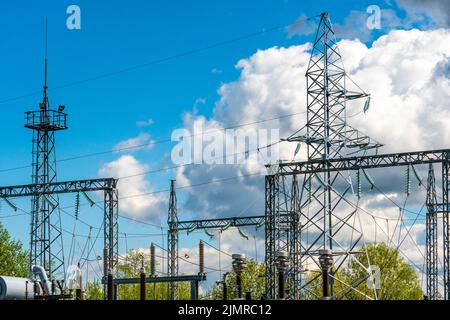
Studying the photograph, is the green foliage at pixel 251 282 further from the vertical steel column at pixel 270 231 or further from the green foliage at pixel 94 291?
the vertical steel column at pixel 270 231

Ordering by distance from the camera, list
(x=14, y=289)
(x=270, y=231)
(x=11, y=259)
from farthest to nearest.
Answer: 1. (x=11, y=259)
2. (x=270, y=231)
3. (x=14, y=289)

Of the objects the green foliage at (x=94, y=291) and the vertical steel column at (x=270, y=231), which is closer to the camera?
the vertical steel column at (x=270, y=231)

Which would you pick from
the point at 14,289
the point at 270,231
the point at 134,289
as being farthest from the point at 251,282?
the point at 14,289

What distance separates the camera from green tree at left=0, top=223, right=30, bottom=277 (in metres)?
71.1

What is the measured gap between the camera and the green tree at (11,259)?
71.1 metres

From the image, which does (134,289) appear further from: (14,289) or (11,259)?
(14,289)

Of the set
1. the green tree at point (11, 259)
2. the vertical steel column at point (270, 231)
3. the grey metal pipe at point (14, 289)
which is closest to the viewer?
the grey metal pipe at point (14, 289)

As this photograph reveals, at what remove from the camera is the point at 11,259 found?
235 feet

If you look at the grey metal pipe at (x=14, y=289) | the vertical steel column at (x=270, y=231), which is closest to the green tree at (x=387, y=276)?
the vertical steel column at (x=270, y=231)

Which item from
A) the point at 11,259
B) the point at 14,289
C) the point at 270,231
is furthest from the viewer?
the point at 11,259

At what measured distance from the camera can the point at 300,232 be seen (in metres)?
49.8

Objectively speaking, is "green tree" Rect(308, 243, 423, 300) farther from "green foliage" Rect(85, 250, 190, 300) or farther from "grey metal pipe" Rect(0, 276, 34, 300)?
"grey metal pipe" Rect(0, 276, 34, 300)
